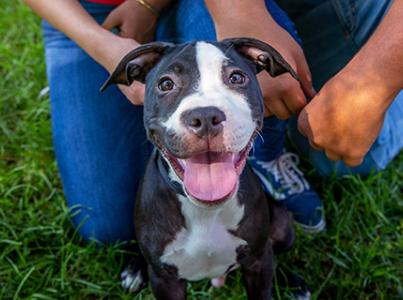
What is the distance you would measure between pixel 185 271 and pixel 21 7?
2.89m

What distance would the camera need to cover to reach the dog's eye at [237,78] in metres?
1.84

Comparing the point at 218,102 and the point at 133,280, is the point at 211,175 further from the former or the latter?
the point at 133,280

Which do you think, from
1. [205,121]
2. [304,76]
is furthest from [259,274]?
[205,121]

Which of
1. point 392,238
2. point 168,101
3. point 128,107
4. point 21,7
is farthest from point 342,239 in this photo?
point 21,7

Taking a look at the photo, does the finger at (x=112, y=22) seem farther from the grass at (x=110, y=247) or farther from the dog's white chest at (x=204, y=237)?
the dog's white chest at (x=204, y=237)

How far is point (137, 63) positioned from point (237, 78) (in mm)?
376

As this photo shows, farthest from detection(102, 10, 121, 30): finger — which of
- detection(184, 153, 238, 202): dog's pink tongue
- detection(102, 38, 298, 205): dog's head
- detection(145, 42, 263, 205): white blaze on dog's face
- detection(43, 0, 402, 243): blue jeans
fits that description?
detection(184, 153, 238, 202): dog's pink tongue

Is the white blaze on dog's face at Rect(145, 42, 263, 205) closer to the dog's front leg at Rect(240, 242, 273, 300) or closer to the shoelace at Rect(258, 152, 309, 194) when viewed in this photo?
the dog's front leg at Rect(240, 242, 273, 300)

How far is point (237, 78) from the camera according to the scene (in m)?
1.85

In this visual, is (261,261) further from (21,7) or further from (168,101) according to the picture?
(21,7)

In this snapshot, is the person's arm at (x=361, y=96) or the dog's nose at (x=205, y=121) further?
the person's arm at (x=361, y=96)

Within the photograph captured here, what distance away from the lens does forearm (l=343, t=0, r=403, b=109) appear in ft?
6.33

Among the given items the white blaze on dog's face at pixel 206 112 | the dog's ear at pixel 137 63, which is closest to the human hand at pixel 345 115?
the white blaze on dog's face at pixel 206 112

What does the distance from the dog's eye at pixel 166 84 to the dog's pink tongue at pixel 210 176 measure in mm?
224
